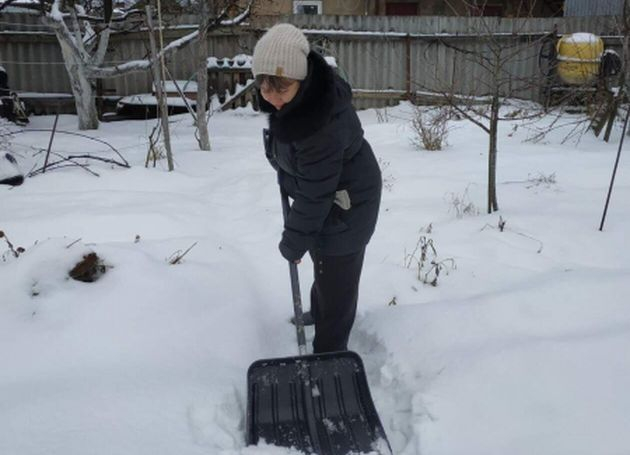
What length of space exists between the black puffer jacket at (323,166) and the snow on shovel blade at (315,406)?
0.46 meters

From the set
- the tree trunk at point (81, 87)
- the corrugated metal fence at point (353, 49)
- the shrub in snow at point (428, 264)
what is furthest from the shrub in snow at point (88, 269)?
the corrugated metal fence at point (353, 49)

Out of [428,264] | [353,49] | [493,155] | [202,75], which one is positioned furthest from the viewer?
[353,49]

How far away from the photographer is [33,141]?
A: 7.24m

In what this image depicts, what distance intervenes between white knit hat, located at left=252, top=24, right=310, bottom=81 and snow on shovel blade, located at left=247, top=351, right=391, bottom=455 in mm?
1119

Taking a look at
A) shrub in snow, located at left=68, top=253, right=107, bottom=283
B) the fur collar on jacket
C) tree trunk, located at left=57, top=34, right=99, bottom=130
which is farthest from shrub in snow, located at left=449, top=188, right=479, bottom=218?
tree trunk, located at left=57, top=34, right=99, bottom=130

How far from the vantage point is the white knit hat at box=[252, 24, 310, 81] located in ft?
5.79

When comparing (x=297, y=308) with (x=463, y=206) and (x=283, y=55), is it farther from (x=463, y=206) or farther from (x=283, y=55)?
(x=463, y=206)

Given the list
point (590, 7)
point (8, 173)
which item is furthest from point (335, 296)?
point (590, 7)

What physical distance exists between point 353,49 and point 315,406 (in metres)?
9.63

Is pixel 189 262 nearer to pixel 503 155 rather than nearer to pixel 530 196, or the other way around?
pixel 530 196

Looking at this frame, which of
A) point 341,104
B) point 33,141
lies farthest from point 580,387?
point 33,141

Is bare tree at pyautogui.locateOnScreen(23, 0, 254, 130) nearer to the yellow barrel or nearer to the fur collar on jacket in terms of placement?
the yellow barrel

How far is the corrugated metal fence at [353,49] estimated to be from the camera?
33.7 ft

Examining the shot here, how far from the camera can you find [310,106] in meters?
1.81
